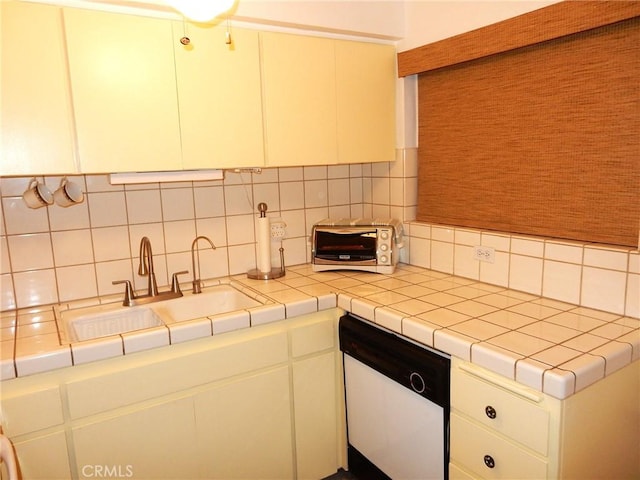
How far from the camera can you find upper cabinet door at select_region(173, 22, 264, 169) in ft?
5.74

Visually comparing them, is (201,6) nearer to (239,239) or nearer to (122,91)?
(122,91)

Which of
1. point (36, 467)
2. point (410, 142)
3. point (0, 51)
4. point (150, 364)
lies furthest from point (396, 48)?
point (36, 467)

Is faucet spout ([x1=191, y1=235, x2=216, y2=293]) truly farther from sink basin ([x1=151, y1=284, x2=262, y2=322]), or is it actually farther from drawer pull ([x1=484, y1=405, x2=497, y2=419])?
drawer pull ([x1=484, y1=405, x2=497, y2=419])

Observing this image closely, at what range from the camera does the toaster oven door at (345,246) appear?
2.19 metres

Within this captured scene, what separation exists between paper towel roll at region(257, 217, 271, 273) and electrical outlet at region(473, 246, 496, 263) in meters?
0.93

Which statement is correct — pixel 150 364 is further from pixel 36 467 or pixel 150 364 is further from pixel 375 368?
pixel 375 368

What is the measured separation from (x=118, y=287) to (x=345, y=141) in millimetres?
1190

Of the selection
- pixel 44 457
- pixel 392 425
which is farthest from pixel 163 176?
pixel 392 425

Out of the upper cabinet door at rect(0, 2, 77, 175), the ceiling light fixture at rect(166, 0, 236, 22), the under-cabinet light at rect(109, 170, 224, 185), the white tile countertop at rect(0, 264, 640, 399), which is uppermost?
the ceiling light fixture at rect(166, 0, 236, 22)

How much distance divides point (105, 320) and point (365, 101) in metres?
1.48
